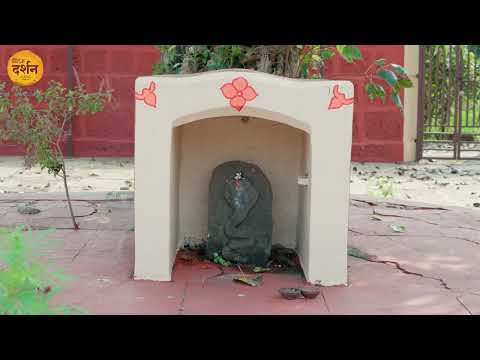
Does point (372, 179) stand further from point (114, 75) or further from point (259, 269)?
point (259, 269)

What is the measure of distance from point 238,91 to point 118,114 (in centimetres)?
770

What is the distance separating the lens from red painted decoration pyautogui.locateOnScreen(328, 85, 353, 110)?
4.75m

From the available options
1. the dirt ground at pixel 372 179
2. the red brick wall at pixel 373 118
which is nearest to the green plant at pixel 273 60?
the dirt ground at pixel 372 179

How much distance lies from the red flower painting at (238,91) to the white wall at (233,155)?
3.68 feet

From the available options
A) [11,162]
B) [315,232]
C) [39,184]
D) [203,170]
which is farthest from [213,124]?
[11,162]

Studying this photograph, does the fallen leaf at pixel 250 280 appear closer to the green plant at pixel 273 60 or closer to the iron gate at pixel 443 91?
the green plant at pixel 273 60

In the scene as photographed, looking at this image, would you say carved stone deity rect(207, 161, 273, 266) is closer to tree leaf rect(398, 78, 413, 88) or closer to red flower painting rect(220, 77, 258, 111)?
red flower painting rect(220, 77, 258, 111)

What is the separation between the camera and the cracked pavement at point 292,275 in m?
4.32

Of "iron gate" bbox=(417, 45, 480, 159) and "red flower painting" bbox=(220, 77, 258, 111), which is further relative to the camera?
"iron gate" bbox=(417, 45, 480, 159)

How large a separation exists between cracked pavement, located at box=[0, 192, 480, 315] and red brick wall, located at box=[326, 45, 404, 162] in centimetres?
458

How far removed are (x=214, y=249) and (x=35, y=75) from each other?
7881 millimetres

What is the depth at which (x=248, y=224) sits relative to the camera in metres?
5.42

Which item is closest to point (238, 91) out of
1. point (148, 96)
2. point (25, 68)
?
point (148, 96)


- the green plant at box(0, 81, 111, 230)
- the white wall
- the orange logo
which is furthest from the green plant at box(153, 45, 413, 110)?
the orange logo
